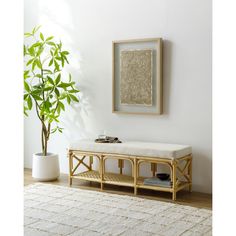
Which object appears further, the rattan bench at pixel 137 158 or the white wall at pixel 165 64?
the white wall at pixel 165 64

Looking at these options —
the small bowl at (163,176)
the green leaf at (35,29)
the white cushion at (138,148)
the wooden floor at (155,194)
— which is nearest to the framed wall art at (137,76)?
the white cushion at (138,148)

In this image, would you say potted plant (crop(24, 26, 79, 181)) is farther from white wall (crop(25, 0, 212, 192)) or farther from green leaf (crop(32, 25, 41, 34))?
white wall (crop(25, 0, 212, 192))

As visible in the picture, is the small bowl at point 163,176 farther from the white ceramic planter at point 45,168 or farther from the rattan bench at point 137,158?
the white ceramic planter at point 45,168

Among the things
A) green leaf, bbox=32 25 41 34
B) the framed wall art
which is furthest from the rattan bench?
green leaf, bbox=32 25 41 34

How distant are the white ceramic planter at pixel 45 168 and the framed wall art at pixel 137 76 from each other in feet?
3.18

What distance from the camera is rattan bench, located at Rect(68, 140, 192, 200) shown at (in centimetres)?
410

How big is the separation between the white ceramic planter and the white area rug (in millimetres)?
594

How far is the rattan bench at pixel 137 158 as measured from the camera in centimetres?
410

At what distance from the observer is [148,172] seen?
4754mm

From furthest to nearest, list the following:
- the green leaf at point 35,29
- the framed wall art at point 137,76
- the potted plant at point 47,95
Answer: the green leaf at point 35,29, the potted plant at point 47,95, the framed wall art at point 137,76
